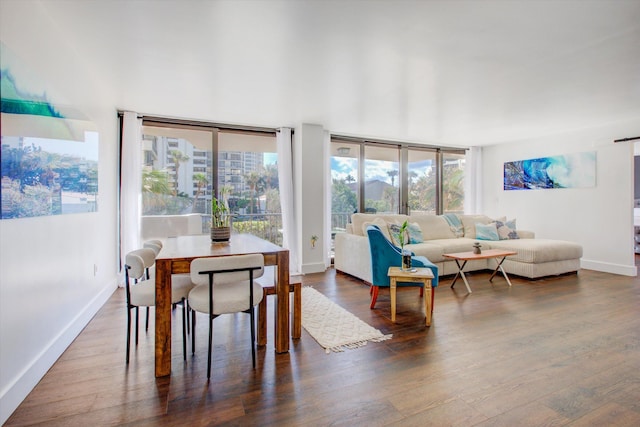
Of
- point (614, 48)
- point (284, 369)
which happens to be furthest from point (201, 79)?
point (614, 48)

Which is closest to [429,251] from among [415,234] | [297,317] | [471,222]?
[415,234]

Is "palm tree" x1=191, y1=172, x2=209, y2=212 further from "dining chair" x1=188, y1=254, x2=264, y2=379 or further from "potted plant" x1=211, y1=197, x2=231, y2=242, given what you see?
"dining chair" x1=188, y1=254, x2=264, y2=379

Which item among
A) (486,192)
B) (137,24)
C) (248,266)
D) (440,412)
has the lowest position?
(440,412)

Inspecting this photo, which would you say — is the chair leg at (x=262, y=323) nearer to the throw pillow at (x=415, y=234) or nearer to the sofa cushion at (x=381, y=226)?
the sofa cushion at (x=381, y=226)

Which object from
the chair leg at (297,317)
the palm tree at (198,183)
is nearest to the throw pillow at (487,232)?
the chair leg at (297,317)

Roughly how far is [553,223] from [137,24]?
23.3 feet

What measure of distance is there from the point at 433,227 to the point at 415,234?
749 millimetres

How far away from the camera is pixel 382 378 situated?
2094mm

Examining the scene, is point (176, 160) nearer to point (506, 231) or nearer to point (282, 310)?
point (282, 310)

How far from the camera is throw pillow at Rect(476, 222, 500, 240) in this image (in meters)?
5.62

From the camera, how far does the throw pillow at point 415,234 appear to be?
5.06 metres

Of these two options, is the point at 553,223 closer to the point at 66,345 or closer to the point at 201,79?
the point at 201,79

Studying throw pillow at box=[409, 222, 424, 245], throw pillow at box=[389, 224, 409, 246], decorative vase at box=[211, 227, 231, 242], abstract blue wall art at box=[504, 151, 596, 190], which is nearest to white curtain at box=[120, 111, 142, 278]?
decorative vase at box=[211, 227, 231, 242]

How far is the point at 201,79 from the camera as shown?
3.27 metres
